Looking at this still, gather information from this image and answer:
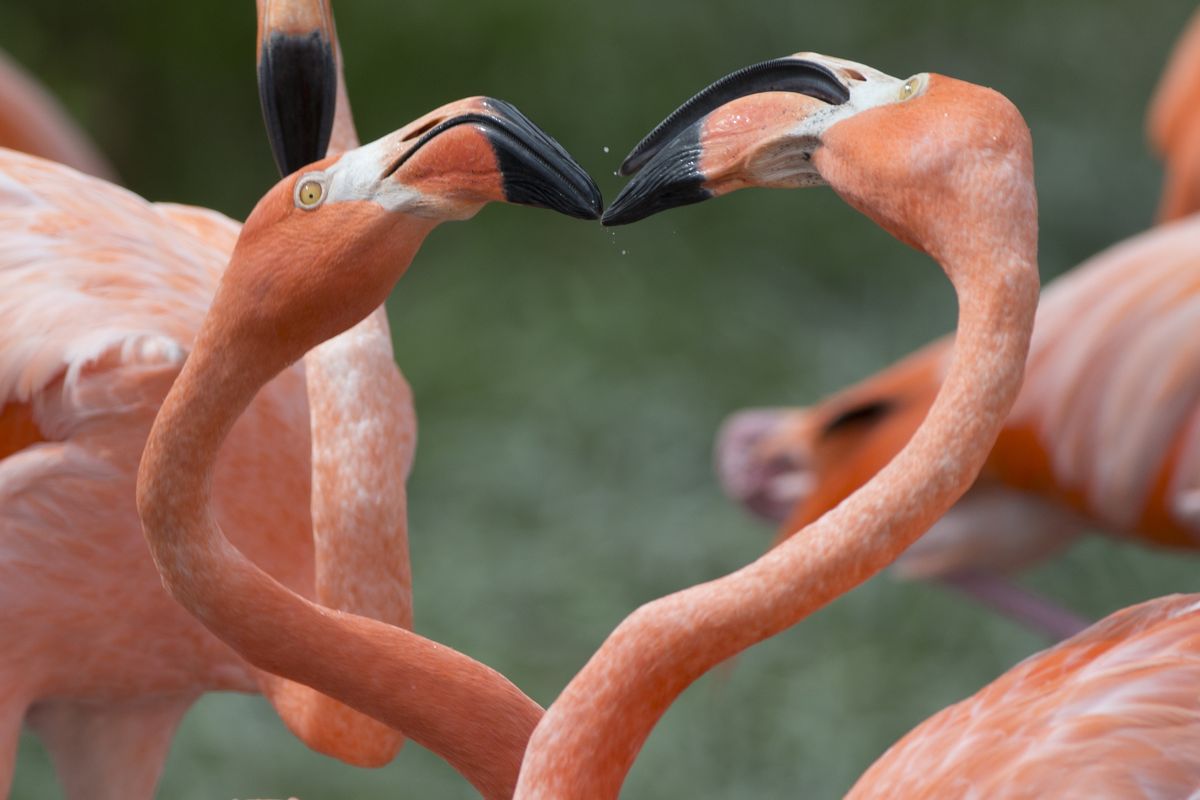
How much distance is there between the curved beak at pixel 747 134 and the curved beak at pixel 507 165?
10 centimetres

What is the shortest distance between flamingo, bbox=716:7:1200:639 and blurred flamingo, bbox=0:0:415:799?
123cm

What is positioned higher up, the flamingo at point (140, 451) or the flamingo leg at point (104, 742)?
the flamingo at point (140, 451)

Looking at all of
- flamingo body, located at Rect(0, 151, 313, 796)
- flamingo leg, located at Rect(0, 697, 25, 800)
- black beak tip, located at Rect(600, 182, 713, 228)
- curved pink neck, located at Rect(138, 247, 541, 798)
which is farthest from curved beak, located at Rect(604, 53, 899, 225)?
flamingo leg, located at Rect(0, 697, 25, 800)

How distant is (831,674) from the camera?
3.50 metres

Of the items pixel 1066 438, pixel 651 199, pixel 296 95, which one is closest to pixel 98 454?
pixel 296 95

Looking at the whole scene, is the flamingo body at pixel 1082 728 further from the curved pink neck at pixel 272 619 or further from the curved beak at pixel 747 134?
the curved beak at pixel 747 134

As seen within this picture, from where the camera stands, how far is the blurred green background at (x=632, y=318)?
337 cm

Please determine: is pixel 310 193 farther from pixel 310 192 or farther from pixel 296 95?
pixel 296 95

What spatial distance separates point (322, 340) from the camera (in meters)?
1.14

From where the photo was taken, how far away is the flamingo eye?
1104 mm

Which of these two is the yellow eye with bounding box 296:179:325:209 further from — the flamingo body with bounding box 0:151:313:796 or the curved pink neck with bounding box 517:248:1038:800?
the flamingo body with bounding box 0:151:313:796

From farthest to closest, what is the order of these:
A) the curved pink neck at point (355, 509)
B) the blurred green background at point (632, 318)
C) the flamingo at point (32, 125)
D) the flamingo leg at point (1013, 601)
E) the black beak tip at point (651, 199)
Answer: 1. the blurred green background at point (632, 318)
2. the flamingo at point (32, 125)
3. the flamingo leg at point (1013, 601)
4. the curved pink neck at point (355, 509)
5. the black beak tip at point (651, 199)

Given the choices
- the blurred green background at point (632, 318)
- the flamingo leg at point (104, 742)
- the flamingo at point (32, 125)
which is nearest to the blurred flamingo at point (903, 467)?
the flamingo leg at point (104, 742)

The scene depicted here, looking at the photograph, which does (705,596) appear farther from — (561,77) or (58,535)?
(561,77)
